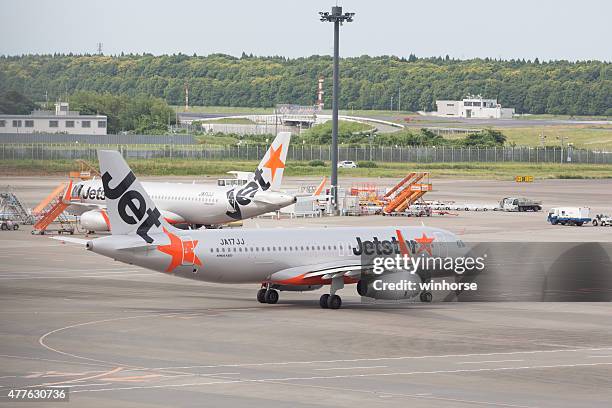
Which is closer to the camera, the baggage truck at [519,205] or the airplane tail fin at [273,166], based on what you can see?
the airplane tail fin at [273,166]

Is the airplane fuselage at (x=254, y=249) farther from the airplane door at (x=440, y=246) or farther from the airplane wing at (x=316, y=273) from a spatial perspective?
the airplane wing at (x=316, y=273)

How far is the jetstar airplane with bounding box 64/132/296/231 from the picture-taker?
95812 millimetres

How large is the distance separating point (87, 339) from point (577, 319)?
23607mm

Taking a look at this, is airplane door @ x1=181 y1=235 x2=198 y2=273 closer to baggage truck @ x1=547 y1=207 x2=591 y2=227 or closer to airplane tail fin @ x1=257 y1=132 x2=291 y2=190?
airplane tail fin @ x1=257 y1=132 x2=291 y2=190

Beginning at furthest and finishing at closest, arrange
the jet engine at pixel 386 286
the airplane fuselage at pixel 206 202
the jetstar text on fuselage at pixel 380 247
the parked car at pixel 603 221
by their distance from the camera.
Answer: the parked car at pixel 603 221
the airplane fuselage at pixel 206 202
the jet engine at pixel 386 286
the jetstar text on fuselage at pixel 380 247

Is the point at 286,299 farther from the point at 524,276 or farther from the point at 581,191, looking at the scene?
the point at 581,191

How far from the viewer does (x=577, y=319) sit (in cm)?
5719

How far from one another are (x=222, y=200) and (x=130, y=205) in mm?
39536

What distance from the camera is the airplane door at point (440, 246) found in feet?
206

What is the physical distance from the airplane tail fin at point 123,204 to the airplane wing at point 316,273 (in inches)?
263

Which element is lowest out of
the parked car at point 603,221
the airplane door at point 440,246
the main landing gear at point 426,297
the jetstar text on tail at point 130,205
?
the parked car at point 603,221

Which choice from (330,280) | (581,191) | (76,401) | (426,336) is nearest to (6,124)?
(76,401)

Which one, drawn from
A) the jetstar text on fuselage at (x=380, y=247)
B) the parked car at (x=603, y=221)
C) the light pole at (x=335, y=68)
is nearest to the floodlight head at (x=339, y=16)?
the light pole at (x=335, y=68)

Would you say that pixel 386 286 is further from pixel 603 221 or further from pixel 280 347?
pixel 603 221
